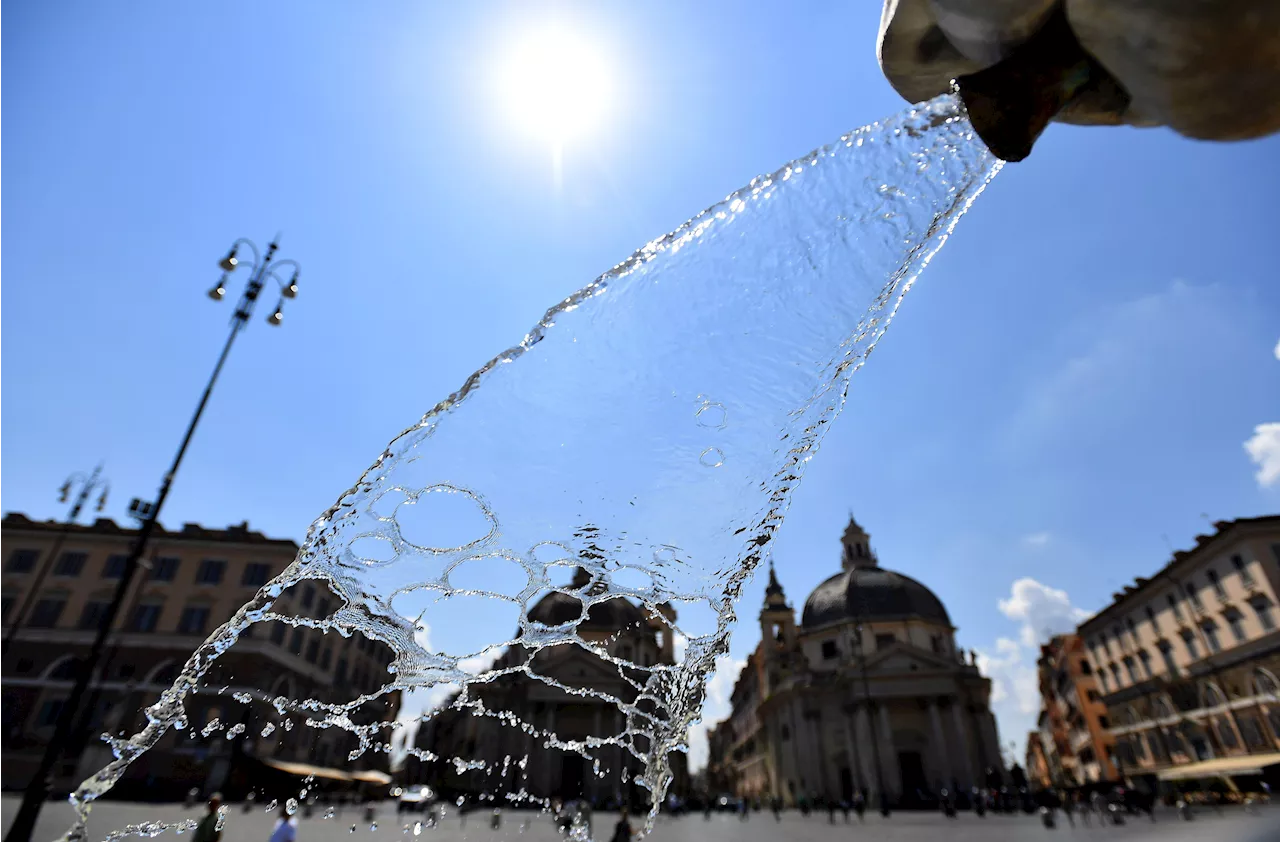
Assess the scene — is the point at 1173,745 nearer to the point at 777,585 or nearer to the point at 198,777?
the point at 777,585

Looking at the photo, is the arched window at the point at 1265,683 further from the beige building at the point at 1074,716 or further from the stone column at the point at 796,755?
the stone column at the point at 796,755

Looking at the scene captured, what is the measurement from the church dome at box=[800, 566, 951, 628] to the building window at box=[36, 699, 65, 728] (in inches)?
2029

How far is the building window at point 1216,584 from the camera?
37.2m

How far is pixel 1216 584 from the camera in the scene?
124 ft

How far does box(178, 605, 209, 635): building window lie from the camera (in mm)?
34594

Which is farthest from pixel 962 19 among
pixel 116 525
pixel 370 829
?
pixel 116 525

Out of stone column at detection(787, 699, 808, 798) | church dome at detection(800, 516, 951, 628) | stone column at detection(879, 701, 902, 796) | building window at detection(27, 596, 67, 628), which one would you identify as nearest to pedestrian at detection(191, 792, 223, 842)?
building window at detection(27, 596, 67, 628)

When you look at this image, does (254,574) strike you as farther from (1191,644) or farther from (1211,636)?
(1191,644)

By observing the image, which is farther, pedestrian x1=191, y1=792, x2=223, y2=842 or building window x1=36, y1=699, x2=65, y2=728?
building window x1=36, y1=699, x2=65, y2=728

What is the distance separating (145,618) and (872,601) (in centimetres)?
5221

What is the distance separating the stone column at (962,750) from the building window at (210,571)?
163 feet

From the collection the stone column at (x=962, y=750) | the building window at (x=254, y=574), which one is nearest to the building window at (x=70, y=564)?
the building window at (x=254, y=574)

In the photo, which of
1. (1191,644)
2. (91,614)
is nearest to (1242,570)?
(1191,644)

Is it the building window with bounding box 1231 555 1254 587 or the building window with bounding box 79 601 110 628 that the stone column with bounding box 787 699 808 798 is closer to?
the building window with bounding box 1231 555 1254 587
